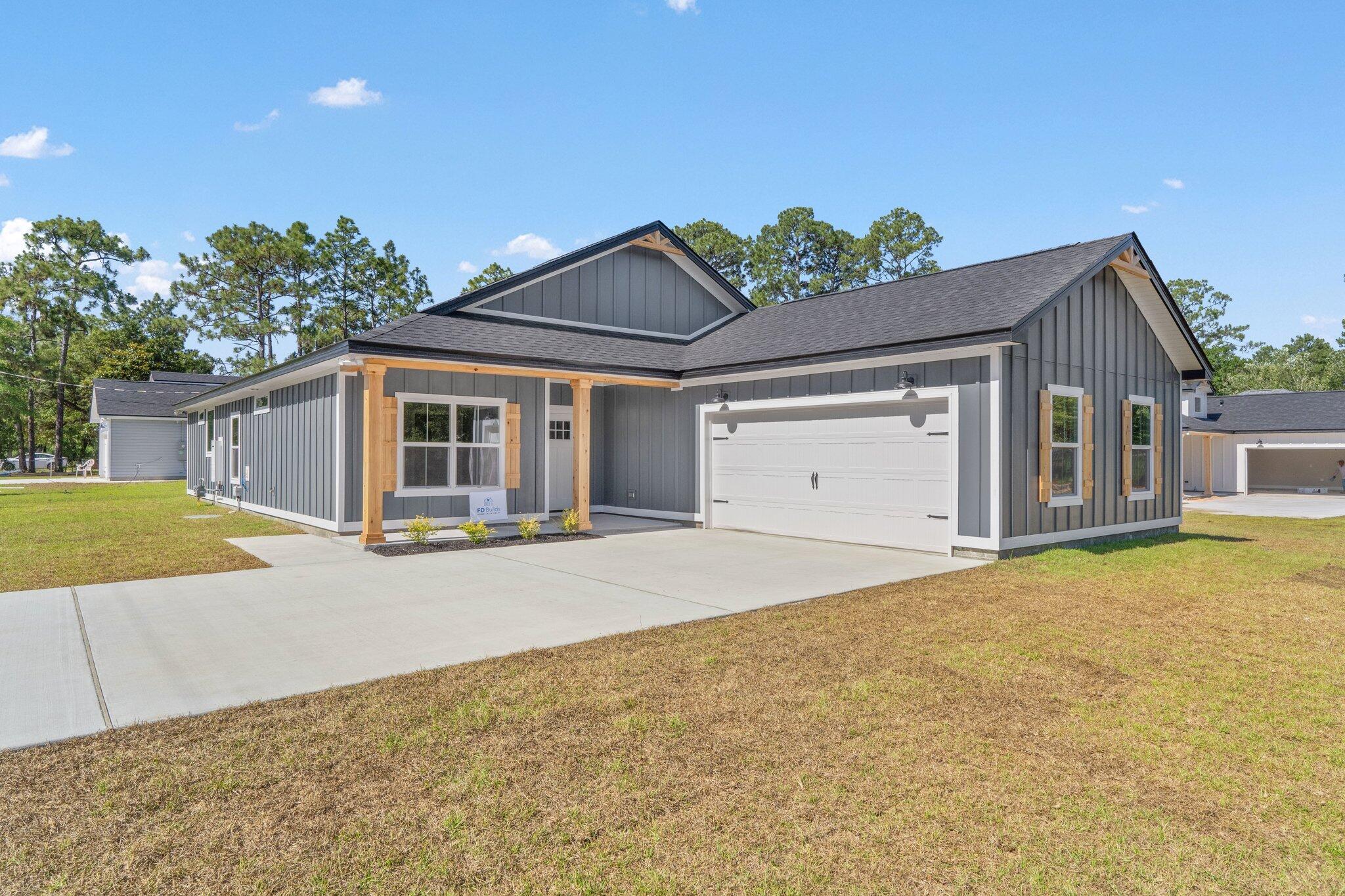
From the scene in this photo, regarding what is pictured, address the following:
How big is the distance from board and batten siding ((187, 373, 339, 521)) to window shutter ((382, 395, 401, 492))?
0.90m

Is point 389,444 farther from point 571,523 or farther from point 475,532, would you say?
point 571,523

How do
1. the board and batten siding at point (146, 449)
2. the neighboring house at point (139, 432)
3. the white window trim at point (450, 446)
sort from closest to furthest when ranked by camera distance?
the white window trim at point (450, 446), the neighboring house at point (139, 432), the board and batten siding at point (146, 449)

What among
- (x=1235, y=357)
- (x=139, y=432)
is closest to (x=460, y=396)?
(x=139, y=432)

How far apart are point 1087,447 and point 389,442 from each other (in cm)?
1010

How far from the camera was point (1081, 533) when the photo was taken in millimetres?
10062

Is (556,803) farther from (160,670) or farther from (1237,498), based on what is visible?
(1237,498)

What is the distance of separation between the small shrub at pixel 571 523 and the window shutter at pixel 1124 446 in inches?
338

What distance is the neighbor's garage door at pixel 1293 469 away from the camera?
26359 millimetres

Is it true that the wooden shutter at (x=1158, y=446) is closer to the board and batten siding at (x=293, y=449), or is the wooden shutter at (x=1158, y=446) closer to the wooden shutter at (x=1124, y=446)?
the wooden shutter at (x=1124, y=446)

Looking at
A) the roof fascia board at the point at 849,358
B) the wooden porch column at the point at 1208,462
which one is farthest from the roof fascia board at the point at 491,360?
the wooden porch column at the point at 1208,462

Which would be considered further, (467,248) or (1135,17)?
(467,248)

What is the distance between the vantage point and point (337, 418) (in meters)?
10.5

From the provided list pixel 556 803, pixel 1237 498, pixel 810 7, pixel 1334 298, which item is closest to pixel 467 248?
pixel 810 7

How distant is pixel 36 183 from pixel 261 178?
14063mm
